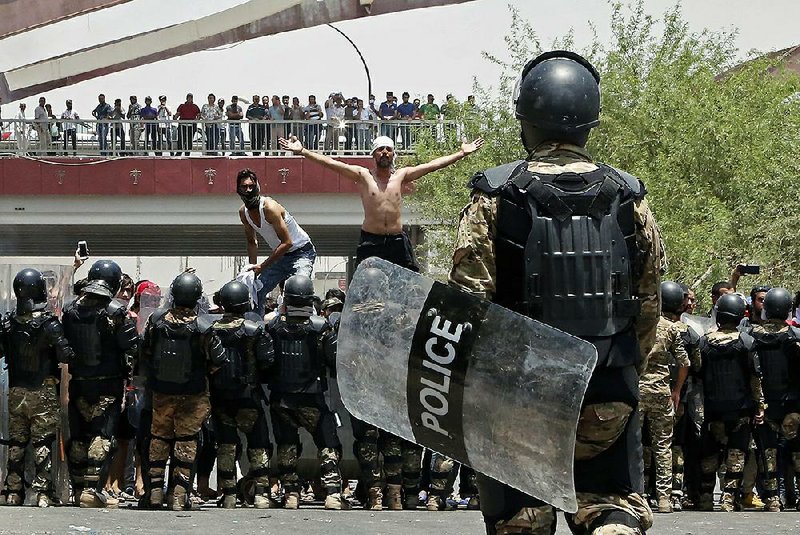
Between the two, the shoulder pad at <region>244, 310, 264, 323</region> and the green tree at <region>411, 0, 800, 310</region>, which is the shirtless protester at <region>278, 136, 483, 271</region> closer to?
the shoulder pad at <region>244, 310, 264, 323</region>

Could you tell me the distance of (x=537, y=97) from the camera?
5.78m

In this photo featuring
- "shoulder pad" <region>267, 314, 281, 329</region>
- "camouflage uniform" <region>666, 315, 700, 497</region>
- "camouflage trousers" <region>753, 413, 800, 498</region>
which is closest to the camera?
"shoulder pad" <region>267, 314, 281, 329</region>

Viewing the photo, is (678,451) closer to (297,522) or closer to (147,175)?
(297,522)

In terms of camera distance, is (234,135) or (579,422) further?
(234,135)

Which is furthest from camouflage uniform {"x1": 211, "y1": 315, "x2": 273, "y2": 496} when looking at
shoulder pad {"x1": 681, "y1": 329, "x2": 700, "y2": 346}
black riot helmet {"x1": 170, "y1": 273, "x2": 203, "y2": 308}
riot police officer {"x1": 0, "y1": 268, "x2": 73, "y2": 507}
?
shoulder pad {"x1": 681, "y1": 329, "x2": 700, "y2": 346}

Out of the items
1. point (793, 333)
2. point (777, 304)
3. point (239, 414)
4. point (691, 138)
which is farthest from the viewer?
point (691, 138)

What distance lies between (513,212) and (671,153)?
62.3 feet

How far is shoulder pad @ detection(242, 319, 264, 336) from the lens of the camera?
1168cm

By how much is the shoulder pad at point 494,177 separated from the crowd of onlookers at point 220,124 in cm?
2442

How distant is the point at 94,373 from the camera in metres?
11.6

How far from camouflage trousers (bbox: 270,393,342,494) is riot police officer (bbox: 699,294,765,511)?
3012 millimetres

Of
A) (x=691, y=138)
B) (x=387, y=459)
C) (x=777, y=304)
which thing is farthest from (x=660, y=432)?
(x=691, y=138)

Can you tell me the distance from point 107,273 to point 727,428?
504 cm

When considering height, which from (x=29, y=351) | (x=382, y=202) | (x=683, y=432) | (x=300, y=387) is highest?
(x=382, y=202)
